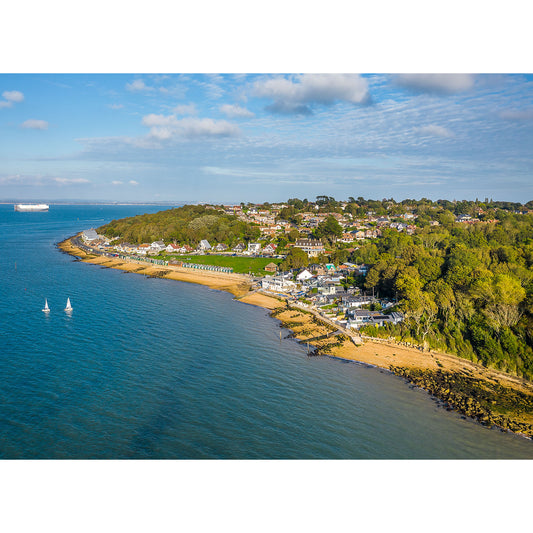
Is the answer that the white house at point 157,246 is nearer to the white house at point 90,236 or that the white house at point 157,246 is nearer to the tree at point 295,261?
the white house at point 90,236

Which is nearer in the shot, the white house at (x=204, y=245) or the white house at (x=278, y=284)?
the white house at (x=278, y=284)

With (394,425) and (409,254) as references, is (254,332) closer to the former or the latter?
(394,425)

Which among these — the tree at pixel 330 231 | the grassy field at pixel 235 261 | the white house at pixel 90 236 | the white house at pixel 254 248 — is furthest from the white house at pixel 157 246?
the tree at pixel 330 231

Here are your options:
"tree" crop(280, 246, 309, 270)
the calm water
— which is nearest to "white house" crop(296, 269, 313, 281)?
"tree" crop(280, 246, 309, 270)

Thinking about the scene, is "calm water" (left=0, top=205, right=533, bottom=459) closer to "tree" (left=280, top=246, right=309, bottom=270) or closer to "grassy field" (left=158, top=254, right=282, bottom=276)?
"tree" (left=280, top=246, right=309, bottom=270)

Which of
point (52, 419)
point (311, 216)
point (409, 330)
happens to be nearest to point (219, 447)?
point (52, 419)

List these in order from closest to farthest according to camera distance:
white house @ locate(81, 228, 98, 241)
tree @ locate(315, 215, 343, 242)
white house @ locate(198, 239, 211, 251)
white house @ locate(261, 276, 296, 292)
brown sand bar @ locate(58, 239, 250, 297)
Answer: white house @ locate(261, 276, 296, 292) → brown sand bar @ locate(58, 239, 250, 297) → tree @ locate(315, 215, 343, 242) → white house @ locate(198, 239, 211, 251) → white house @ locate(81, 228, 98, 241)
